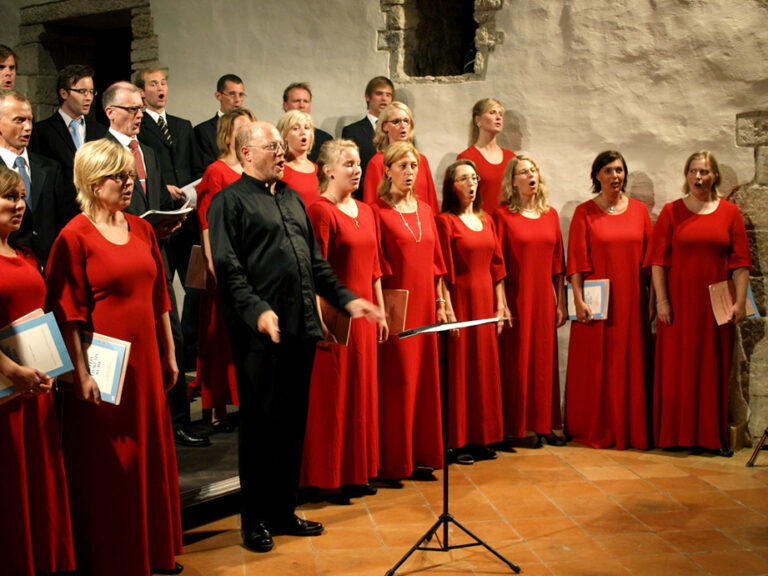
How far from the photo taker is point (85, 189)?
3312 mm

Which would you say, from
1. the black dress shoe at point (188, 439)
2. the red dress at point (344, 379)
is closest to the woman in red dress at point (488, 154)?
the red dress at point (344, 379)

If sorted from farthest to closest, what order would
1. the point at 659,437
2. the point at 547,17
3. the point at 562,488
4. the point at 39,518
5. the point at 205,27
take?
1. the point at 205,27
2. the point at 547,17
3. the point at 659,437
4. the point at 562,488
5. the point at 39,518

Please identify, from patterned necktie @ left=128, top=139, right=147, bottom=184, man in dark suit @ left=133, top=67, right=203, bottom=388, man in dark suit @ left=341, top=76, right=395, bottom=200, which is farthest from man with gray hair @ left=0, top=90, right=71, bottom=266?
man in dark suit @ left=341, top=76, right=395, bottom=200

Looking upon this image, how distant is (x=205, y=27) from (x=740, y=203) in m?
4.40

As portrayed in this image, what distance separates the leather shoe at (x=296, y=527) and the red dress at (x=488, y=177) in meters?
2.58

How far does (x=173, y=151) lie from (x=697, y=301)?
3.41 meters

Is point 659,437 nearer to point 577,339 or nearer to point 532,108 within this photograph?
point 577,339

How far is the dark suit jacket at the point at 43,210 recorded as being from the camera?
12.6 feet

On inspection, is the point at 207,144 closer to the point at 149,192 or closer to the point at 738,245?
the point at 149,192

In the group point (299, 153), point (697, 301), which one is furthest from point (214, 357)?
point (697, 301)

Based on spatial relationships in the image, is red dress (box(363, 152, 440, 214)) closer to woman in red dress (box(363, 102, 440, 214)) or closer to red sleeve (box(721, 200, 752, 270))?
woman in red dress (box(363, 102, 440, 214))

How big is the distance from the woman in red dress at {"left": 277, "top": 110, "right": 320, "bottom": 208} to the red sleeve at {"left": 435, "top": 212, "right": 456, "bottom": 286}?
0.76 m

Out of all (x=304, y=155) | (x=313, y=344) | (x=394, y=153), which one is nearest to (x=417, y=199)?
(x=394, y=153)

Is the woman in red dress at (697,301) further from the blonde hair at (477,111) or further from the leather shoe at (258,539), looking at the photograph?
the leather shoe at (258,539)
